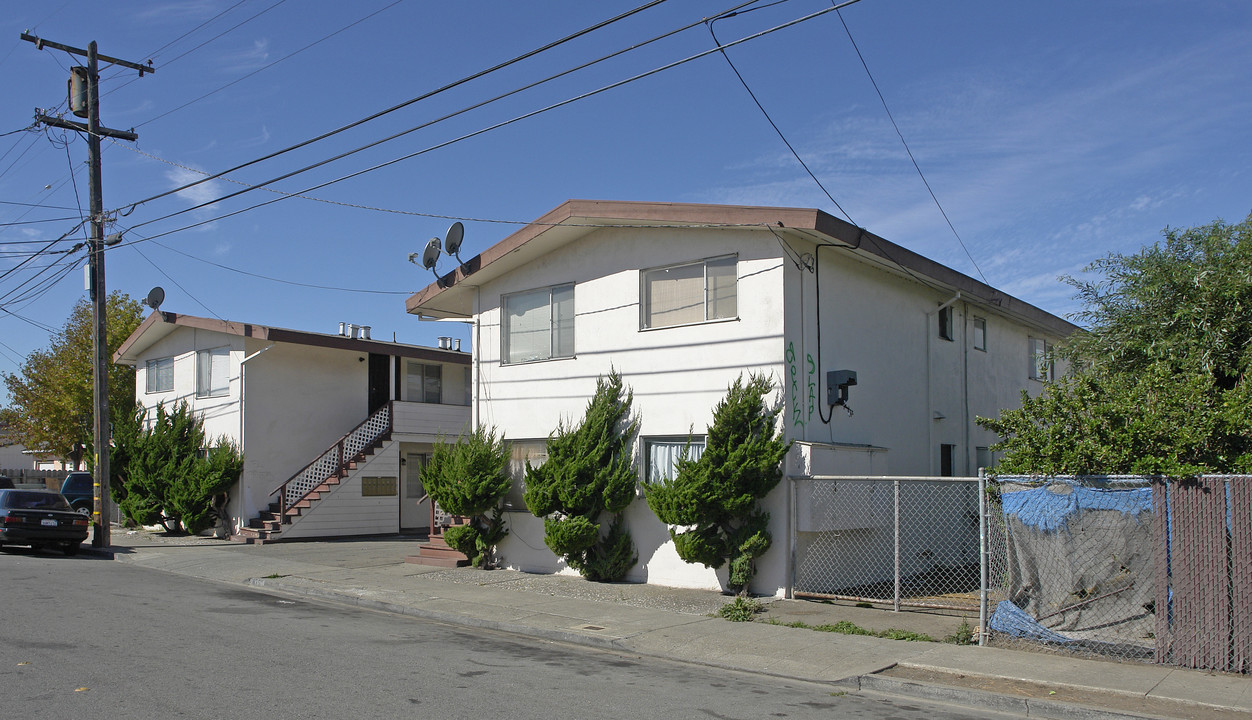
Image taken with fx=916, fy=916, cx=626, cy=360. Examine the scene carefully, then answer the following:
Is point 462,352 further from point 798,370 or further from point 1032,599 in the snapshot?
point 1032,599

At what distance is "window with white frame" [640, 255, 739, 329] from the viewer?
536 inches

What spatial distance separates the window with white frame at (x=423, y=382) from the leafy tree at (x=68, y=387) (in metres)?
14.2

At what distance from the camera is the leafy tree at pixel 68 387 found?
3372 cm

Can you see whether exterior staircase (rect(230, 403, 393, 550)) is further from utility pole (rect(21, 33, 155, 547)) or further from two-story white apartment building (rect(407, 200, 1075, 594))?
two-story white apartment building (rect(407, 200, 1075, 594))

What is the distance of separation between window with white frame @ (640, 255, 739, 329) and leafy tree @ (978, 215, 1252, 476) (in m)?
4.09

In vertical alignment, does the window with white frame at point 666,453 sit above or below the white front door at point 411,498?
above

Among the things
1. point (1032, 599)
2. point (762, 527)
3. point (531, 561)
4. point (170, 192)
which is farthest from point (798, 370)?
point (170, 192)

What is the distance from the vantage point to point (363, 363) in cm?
2531

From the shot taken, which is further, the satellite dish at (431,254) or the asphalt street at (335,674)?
the satellite dish at (431,254)

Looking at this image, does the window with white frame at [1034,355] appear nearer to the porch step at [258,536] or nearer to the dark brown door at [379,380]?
the dark brown door at [379,380]

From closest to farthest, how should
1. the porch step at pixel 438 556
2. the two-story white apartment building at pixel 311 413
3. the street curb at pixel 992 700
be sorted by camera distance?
1. the street curb at pixel 992 700
2. the porch step at pixel 438 556
3. the two-story white apartment building at pixel 311 413

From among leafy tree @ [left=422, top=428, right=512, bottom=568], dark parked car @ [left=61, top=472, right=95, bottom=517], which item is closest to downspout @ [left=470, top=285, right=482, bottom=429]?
leafy tree @ [left=422, top=428, right=512, bottom=568]

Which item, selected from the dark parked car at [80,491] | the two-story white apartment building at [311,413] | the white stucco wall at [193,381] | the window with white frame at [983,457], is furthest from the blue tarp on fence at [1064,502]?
the dark parked car at [80,491]

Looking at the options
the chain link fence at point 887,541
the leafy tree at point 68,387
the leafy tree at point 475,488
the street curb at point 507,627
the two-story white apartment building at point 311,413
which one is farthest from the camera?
the leafy tree at point 68,387
